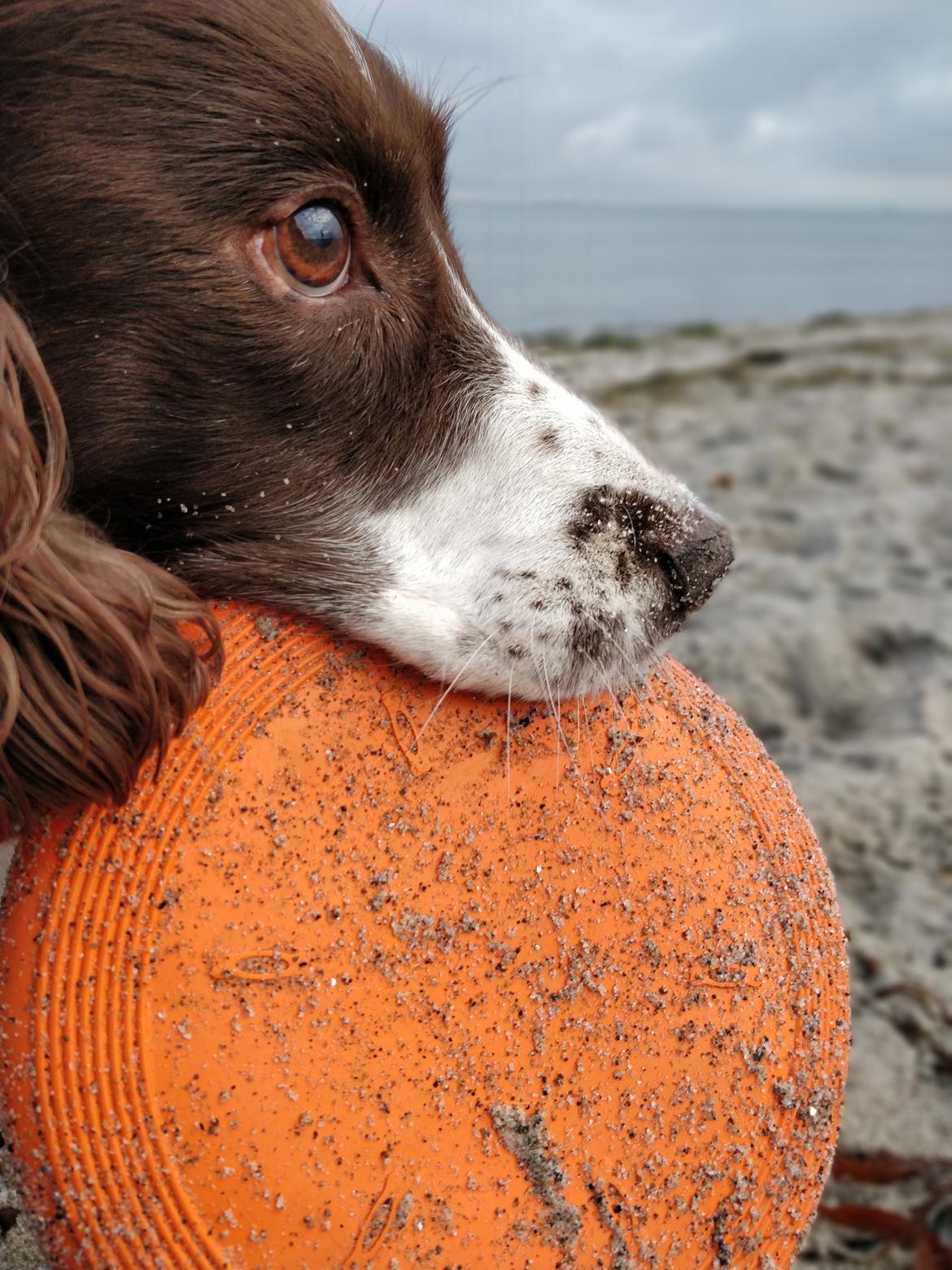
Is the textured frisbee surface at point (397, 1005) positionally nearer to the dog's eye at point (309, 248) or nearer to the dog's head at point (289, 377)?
the dog's head at point (289, 377)

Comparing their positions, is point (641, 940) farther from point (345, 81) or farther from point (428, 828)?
point (345, 81)

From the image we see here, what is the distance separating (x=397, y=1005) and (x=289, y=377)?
991 millimetres

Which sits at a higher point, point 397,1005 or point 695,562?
point 695,562

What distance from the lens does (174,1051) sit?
1.57 m

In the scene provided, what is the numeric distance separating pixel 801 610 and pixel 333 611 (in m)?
3.39

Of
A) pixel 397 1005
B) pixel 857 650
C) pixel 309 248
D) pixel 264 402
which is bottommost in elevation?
pixel 857 650

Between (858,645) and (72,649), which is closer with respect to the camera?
(72,649)

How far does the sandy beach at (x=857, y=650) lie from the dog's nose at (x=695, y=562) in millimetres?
582

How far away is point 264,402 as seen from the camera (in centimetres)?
205

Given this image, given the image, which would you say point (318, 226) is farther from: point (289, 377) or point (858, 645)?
point (858, 645)

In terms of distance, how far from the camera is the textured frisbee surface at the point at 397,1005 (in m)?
1.57

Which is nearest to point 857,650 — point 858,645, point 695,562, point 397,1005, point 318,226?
point 858,645

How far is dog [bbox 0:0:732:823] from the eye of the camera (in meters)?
1.94

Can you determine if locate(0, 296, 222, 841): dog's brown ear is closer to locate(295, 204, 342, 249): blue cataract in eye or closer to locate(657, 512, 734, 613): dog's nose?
locate(295, 204, 342, 249): blue cataract in eye
